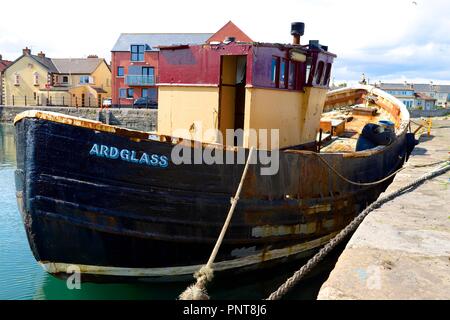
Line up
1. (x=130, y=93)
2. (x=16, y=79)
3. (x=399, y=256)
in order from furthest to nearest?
(x=16, y=79) < (x=130, y=93) < (x=399, y=256)

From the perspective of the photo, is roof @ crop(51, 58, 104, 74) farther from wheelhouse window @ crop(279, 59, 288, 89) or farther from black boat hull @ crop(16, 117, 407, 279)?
black boat hull @ crop(16, 117, 407, 279)

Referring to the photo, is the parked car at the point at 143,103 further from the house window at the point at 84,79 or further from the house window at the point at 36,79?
the house window at the point at 36,79

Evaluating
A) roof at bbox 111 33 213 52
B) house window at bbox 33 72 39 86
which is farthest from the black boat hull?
house window at bbox 33 72 39 86

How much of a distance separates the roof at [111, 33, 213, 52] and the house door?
3727 centimetres

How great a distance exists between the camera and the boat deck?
35.6ft

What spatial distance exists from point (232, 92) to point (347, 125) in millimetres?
7231

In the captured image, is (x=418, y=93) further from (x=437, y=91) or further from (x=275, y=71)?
(x=275, y=71)

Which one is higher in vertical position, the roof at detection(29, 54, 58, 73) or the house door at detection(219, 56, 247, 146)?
the roof at detection(29, 54, 58, 73)

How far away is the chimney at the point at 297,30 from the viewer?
951 centimetres

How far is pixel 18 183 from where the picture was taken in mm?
5812

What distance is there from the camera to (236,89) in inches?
321

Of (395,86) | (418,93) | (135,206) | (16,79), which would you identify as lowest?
(135,206)

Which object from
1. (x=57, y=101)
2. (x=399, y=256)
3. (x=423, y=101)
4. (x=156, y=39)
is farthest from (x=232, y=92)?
(x=423, y=101)

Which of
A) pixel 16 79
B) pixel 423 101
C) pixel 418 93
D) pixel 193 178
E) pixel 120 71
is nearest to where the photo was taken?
pixel 193 178
